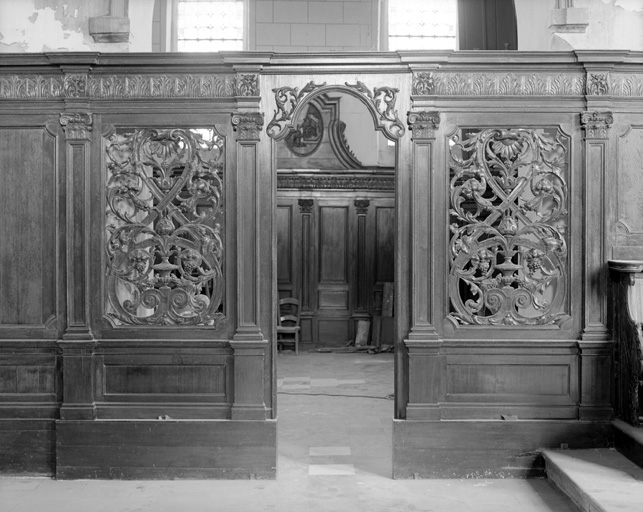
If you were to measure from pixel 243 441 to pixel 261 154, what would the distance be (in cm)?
184

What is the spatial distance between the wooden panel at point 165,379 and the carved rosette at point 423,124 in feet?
6.46

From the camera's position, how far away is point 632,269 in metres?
5.02

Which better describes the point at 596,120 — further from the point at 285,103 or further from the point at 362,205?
the point at 362,205

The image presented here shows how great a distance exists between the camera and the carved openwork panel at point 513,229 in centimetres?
537

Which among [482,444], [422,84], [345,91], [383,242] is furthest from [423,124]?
[383,242]

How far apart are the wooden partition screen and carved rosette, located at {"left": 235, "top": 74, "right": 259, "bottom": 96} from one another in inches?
0.4

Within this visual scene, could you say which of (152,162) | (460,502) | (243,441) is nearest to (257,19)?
(152,162)

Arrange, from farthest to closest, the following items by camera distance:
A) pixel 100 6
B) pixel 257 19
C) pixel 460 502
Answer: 1. pixel 257 19
2. pixel 100 6
3. pixel 460 502

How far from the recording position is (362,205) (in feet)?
37.6

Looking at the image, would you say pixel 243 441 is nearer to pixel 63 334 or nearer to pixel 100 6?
pixel 63 334

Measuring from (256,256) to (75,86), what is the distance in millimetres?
1585

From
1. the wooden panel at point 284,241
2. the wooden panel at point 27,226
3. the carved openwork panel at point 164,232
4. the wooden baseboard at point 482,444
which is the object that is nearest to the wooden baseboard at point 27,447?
the wooden panel at point 27,226

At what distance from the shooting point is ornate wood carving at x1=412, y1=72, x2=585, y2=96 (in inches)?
210

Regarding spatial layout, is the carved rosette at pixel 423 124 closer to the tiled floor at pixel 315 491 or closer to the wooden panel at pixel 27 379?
the tiled floor at pixel 315 491
